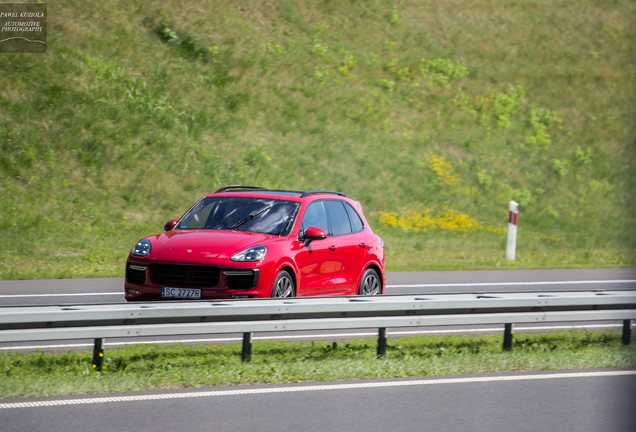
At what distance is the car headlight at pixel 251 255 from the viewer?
40.8 ft

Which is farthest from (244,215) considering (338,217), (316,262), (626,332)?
(626,332)

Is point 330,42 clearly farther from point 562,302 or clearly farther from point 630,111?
point 562,302

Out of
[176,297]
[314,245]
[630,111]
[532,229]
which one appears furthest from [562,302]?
[630,111]

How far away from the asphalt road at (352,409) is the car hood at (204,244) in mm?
3182

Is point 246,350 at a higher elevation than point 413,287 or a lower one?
lower

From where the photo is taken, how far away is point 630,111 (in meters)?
36.0

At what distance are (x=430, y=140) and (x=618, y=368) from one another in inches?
807

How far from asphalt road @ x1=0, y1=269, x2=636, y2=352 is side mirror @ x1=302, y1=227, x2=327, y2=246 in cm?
113

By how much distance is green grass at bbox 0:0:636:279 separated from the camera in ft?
80.5

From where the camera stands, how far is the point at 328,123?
30.3 m

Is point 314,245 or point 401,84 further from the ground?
point 401,84

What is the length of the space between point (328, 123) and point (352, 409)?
71.8 feet

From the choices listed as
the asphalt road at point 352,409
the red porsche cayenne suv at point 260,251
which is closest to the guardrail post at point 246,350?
the asphalt road at point 352,409

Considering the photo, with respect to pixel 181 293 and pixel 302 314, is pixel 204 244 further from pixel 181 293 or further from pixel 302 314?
pixel 302 314
